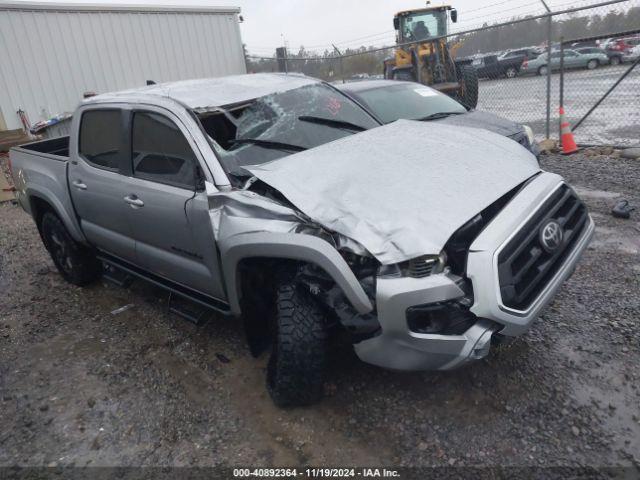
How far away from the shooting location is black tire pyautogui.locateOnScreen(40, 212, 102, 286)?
15.2 feet

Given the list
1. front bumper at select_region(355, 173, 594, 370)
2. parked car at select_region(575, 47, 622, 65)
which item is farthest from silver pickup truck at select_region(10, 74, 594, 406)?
parked car at select_region(575, 47, 622, 65)

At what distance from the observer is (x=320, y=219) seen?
244 cm

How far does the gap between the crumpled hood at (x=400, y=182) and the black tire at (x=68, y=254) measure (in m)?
2.64

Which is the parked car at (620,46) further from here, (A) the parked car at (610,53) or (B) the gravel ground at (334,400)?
(B) the gravel ground at (334,400)

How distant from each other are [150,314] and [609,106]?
464 inches

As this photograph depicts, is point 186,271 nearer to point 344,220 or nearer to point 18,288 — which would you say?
point 344,220

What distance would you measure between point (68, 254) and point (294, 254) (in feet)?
10.5

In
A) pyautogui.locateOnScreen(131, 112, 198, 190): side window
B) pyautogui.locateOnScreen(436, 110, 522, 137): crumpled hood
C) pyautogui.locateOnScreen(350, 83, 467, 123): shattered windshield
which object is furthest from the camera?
pyautogui.locateOnScreen(350, 83, 467, 123): shattered windshield

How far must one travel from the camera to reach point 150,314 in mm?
4207

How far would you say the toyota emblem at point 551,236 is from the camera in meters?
2.51

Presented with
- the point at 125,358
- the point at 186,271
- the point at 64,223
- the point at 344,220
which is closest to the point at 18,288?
the point at 64,223

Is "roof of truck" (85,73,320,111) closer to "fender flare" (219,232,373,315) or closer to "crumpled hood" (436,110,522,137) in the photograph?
"fender flare" (219,232,373,315)

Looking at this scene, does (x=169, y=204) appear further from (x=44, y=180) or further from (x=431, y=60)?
(x=431, y=60)

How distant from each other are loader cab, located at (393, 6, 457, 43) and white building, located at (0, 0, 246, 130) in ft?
16.1
